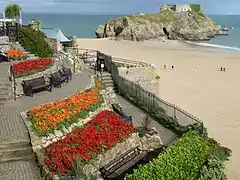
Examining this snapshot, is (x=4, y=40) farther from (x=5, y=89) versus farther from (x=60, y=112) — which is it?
(x=60, y=112)

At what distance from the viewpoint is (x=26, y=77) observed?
18797 mm

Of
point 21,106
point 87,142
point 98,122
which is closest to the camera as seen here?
point 87,142

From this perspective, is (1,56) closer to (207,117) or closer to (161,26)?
(207,117)

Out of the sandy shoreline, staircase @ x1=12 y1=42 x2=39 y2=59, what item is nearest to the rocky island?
the sandy shoreline

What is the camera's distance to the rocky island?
94062 millimetres

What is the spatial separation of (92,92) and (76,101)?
66.7 inches

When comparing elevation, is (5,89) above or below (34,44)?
below

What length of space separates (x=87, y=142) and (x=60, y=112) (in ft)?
7.72

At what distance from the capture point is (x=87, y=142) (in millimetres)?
12258

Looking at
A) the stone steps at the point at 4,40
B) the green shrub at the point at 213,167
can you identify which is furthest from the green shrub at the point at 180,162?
the stone steps at the point at 4,40

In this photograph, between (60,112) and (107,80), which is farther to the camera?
(107,80)

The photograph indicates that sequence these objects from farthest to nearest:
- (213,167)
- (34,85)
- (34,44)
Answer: (34,44), (34,85), (213,167)

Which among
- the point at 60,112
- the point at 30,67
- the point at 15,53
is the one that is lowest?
the point at 60,112

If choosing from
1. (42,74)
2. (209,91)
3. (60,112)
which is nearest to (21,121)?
(60,112)
